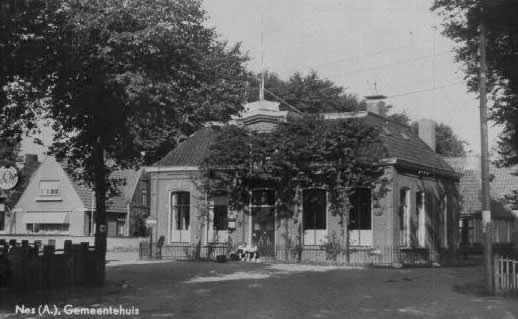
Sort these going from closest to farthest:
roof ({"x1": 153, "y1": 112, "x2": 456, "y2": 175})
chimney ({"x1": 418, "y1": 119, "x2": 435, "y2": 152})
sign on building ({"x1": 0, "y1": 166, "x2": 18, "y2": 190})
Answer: sign on building ({"x1": 0, "y1": 166, "x2": 18, "y2": 190}) < roof ({"x1": 153, "y1": 112, "x2": 456, "y2": 175}) < chimney ({"x1": 418, "y1": 119, "x2": 435, "y2": 152})

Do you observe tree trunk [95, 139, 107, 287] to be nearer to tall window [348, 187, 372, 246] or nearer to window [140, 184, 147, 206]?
tall window [348, 187, 372, 246]

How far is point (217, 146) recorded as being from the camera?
29.6m

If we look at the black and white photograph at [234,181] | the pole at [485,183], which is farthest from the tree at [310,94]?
the pole at [485,183]

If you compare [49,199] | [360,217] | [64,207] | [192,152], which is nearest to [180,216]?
[192,152]

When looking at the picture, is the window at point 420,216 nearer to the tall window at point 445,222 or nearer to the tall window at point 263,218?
the tall window at point 445,222

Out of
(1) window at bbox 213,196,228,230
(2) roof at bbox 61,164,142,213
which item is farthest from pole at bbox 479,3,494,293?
(2) roof at bbox 61,164,142,213

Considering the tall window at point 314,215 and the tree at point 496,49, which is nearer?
the tree at point 496,49

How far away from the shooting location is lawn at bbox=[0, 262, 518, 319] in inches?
500

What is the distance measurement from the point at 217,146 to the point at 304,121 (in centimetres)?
423

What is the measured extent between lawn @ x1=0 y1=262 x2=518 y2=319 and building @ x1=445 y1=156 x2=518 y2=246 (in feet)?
62.8

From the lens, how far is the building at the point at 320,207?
2778 cm

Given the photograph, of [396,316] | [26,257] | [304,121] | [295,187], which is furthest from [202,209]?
[396,316]

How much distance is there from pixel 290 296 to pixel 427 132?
2338 cm

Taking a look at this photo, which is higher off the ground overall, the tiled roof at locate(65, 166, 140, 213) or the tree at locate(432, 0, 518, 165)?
the tree at locate(432, 0, 518, 165)
